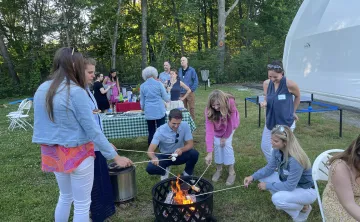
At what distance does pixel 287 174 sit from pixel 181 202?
3.42 feet

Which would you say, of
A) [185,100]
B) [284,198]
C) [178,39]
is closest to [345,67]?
[284,198]

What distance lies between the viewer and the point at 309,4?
7.07ft

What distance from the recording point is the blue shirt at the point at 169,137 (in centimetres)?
368

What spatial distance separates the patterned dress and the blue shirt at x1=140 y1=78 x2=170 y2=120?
10.3ft

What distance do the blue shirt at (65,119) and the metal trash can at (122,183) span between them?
54.7 inches

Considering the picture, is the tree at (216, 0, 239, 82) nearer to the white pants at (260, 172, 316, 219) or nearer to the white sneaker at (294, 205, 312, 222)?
the white sneaker at (294, 205, 312, 222)

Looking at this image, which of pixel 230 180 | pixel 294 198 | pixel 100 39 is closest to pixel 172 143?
pixel 230 180

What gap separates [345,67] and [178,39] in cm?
2112

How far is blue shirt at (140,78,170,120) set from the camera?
16.0ft

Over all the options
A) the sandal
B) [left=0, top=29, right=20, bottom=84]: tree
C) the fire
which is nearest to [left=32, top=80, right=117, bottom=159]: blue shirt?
the fire

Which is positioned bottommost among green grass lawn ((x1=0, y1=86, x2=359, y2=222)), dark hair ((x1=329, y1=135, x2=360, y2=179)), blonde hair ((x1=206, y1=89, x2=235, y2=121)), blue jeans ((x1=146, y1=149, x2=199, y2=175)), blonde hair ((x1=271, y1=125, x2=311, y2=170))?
green grass lawn ((x1=0, y1=86, x2=359, y2=222))

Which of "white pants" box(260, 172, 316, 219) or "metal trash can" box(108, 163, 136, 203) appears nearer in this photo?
"white pants" box(260, 172, 316, 219)

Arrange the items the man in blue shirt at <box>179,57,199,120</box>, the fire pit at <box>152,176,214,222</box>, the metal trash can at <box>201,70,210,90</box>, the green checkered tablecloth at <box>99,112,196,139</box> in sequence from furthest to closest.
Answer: the metal trash can at <box>201,70,210,90</box>, the man in blue shirt at <box>179,57,199,120</box>, the green checkered tablecloth at <box>99,112,196,139</box>, the fire pit at <box>152,176,214,222</box>

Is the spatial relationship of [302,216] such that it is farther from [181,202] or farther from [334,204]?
[181,202]
